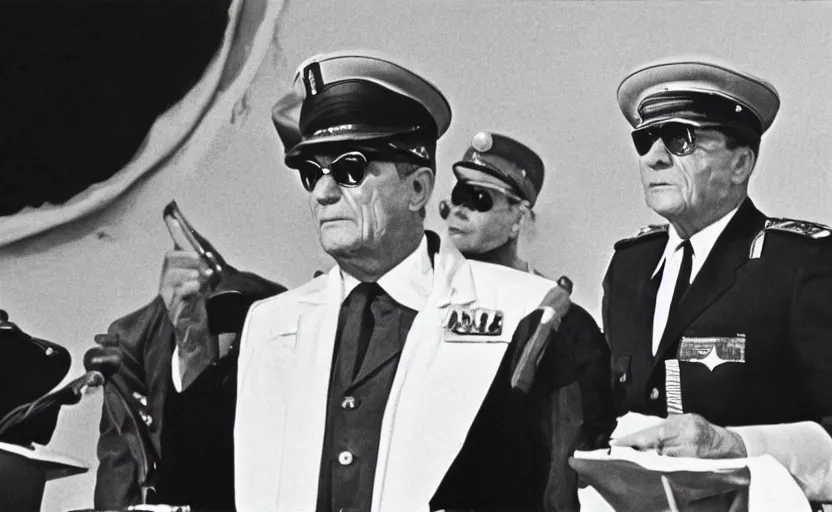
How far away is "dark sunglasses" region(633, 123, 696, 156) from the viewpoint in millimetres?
6047

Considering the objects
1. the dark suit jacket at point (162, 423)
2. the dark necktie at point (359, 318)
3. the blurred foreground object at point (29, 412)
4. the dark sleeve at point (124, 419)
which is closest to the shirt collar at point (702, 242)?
the dark necktie at point (359, 318)

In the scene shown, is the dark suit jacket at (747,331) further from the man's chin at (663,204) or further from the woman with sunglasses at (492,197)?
the woman with sunglasses at (492,197)

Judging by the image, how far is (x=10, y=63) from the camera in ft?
22.6

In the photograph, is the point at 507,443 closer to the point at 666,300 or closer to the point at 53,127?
the point at 666,300

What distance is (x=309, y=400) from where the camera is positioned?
612cm

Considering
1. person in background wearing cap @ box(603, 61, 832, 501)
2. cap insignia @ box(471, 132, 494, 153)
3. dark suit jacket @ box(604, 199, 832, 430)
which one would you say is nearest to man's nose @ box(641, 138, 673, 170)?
person in background wearing cap @ box(603, 61, 832, 501)

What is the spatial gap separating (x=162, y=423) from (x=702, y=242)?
93.2 inches

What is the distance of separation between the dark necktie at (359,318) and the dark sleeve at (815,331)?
5.55 feet

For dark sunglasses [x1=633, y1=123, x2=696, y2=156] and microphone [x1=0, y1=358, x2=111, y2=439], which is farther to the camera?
microphone [x1=0, y1=358, x2=111, y2=439]

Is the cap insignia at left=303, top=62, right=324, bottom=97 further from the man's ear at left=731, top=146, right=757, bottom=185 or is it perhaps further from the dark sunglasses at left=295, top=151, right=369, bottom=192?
the man's ear at left=731, top=146, right=757, bottom=185

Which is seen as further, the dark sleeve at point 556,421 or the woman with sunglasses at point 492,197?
the woman with sunglasses at point 492,197

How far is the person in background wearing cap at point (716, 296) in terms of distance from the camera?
5.75 metres

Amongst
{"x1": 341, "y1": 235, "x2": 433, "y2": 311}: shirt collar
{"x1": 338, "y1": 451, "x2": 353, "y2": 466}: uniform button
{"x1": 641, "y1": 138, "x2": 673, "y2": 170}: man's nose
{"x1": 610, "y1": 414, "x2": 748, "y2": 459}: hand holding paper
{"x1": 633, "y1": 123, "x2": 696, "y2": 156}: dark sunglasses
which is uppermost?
{"x1": 633, "y1": 123, "x2": 696, "y2": 156}: dark sunglasses

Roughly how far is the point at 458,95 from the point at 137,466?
208 cm
